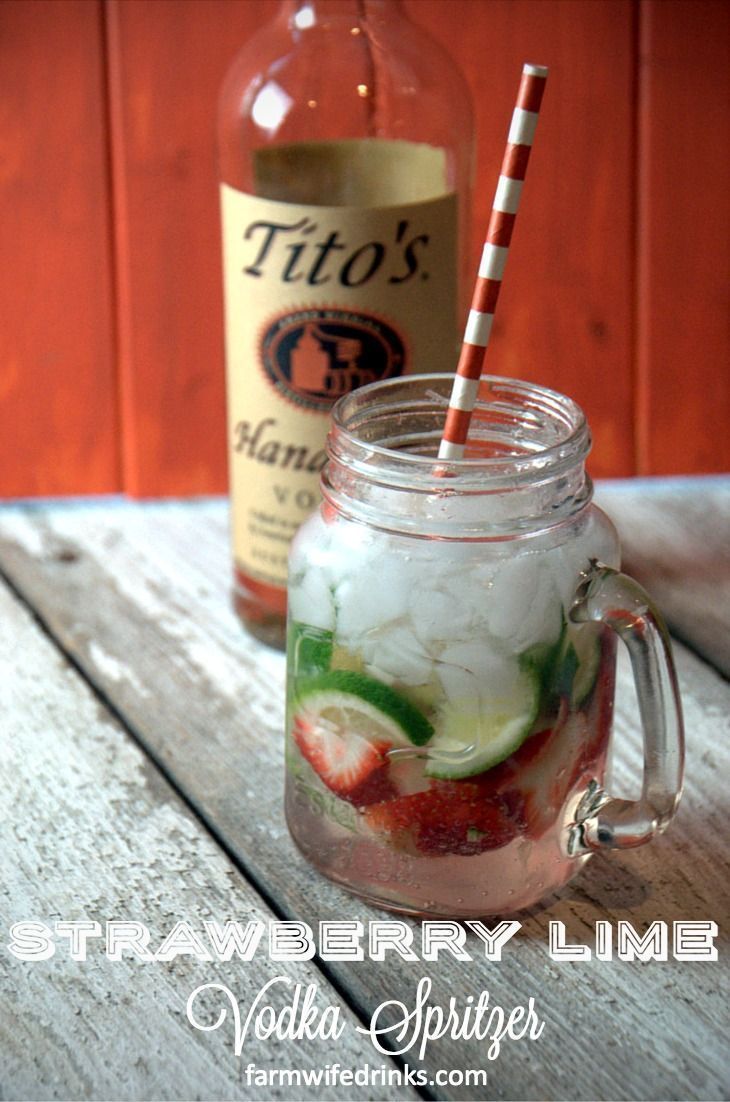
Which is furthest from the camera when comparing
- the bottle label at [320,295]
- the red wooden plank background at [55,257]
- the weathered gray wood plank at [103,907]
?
the red wooden plank background at [55,257]

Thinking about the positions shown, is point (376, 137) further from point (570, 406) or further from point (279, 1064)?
point (279, 1064)

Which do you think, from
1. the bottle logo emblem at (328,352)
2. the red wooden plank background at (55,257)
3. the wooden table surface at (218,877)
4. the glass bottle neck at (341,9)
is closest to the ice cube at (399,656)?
the wooden table surface at (218,877)

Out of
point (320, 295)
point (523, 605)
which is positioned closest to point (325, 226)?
point (320, 295)

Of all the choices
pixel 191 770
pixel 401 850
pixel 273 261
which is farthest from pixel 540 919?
pixel 273 261

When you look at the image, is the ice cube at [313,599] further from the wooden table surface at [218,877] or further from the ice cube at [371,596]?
the wooden table surface at [218,877]

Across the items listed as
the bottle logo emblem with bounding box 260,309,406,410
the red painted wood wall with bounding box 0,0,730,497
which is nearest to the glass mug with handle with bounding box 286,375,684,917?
the bottle logo emblem with bounding box 260,309,406,410

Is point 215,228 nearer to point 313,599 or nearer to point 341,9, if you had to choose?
point 341,9
